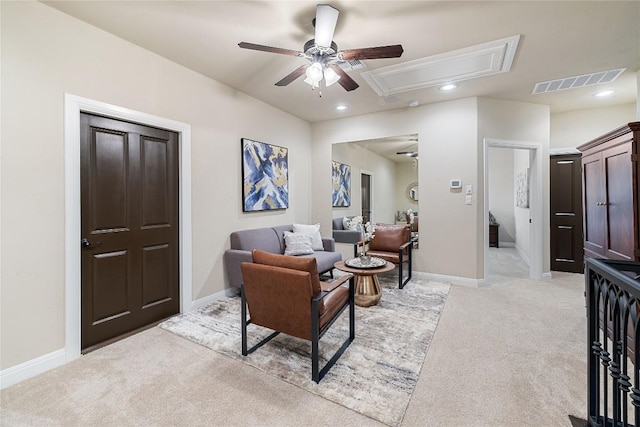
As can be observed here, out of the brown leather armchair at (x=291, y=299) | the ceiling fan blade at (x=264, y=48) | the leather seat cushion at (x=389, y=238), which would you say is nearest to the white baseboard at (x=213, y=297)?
the brown leather armchair at (x=291, y=299)

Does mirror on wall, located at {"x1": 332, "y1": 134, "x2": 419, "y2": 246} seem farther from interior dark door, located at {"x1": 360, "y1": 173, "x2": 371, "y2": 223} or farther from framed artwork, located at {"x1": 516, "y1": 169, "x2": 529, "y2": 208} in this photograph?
framed artwork, located at {"x1": 516, "y1": 169, "x2": 529, "y2": 208}

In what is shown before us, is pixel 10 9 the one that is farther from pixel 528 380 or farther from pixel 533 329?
pixel 533 329

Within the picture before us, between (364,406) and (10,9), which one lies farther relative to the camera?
(10,9)

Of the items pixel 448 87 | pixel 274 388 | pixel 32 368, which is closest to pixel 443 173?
pixel 448 87

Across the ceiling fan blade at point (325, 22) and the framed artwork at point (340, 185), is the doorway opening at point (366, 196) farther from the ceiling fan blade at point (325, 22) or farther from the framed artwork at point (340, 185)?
the ceiling fan blade at point (325, 22)

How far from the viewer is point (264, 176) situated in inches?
167

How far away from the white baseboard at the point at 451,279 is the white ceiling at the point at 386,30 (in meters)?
2.73

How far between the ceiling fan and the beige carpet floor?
2443 millimetres

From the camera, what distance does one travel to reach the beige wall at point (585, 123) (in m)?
4.36

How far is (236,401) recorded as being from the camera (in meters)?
1.79

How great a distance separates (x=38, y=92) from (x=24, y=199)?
0.82m

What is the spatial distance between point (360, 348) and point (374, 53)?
243 cm

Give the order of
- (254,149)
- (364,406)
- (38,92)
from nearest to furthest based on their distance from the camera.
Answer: (364,406) < (38,92) < (254,149)

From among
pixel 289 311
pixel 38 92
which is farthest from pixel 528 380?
pixel 38 92
